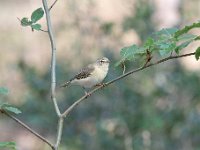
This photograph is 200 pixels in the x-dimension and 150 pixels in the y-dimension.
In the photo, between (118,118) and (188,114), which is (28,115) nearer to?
(118,118)

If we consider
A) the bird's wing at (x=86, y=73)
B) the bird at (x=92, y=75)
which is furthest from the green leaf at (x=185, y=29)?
the bird's wing at (x=86, y=73)

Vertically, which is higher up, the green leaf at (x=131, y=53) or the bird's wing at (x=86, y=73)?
the green leaf at (x=131, y=53)

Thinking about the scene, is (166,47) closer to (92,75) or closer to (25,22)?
(25,22)

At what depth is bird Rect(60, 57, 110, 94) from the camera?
2775mm

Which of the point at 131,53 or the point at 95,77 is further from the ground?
the point at 131,53

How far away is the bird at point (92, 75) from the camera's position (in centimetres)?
278

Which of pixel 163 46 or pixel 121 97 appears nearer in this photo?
pixel 163 46

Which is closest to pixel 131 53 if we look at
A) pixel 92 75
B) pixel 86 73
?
pixel 92 75

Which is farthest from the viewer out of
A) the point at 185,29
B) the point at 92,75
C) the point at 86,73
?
the point at 86,73

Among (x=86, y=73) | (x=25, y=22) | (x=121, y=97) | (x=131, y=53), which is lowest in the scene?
(x=121, y=97)

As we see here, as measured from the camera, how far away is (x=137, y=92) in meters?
5.71

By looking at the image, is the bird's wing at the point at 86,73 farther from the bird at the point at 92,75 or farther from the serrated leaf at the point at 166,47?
the serrated leaf at the point at 166,47

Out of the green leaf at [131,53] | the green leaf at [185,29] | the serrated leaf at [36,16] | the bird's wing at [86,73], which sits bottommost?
the bird's wing at [86,73]

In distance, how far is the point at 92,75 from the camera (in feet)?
9.53
